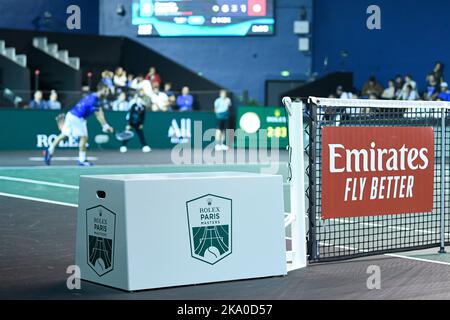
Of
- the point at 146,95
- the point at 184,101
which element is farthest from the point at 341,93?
the point at 146,95

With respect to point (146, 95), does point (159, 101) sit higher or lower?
lower

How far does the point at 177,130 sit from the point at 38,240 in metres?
23.5

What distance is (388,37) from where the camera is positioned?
38969 millimetres

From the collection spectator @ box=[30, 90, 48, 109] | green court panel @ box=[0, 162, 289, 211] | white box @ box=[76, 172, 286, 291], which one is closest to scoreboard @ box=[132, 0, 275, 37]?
spectator @ box=[30, 90, 48, 109]

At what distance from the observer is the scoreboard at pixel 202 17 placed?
36.5 metres

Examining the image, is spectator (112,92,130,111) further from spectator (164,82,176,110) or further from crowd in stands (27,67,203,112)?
spectator (164,82,176,110)

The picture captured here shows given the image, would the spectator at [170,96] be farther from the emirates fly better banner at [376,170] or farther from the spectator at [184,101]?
the emirates fly better banner at [376,170]

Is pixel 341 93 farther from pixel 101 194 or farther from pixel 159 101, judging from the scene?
pixel 101 194

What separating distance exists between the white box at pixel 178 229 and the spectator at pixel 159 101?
2579 centimetres

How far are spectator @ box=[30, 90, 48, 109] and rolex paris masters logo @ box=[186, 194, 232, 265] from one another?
935 inches

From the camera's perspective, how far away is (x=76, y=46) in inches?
1501

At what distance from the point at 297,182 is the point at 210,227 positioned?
139cm

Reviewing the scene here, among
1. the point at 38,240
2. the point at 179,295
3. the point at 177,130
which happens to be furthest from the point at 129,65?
the point at 179,295

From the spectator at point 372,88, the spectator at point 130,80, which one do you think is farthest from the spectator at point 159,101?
the spectator at point 372,88
